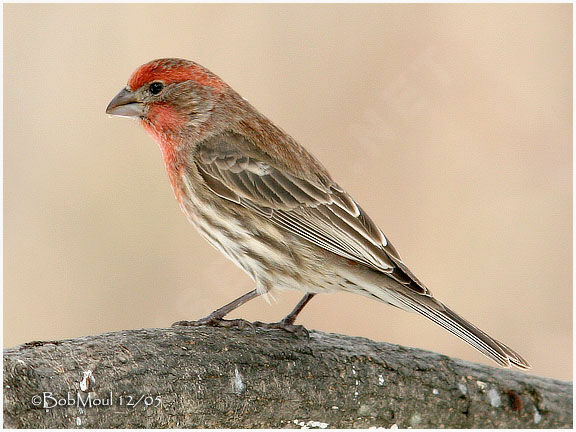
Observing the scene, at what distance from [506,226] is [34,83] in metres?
4.29

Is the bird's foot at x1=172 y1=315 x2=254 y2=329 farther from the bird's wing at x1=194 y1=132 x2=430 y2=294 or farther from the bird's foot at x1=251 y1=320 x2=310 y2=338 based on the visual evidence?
the bird's wing at x1=194 y1=132 x2=430 y2=294

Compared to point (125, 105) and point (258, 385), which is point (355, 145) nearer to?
point (125, 105)

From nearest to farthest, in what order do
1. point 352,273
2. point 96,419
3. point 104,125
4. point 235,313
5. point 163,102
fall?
point 96,419
point 352,273
point 163,102
point 235,313
point 104,125

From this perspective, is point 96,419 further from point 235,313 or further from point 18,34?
point 18,34

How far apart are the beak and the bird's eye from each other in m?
0.11

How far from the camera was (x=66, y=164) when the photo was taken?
22.9 feet

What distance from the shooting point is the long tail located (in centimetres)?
441

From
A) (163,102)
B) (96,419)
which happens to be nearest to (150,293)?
(163,102)

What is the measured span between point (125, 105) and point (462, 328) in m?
2.54

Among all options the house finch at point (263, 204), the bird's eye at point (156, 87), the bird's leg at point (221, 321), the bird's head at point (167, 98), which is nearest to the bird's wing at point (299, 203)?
the house finch at point (263, 204)

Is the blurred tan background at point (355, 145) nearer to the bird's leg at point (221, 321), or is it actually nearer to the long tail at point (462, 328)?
the bird's leg at point (221, 321)

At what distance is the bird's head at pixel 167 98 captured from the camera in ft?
17.2

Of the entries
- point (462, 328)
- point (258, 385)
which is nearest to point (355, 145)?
point (462, 328)

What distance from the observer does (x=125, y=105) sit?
527cm
